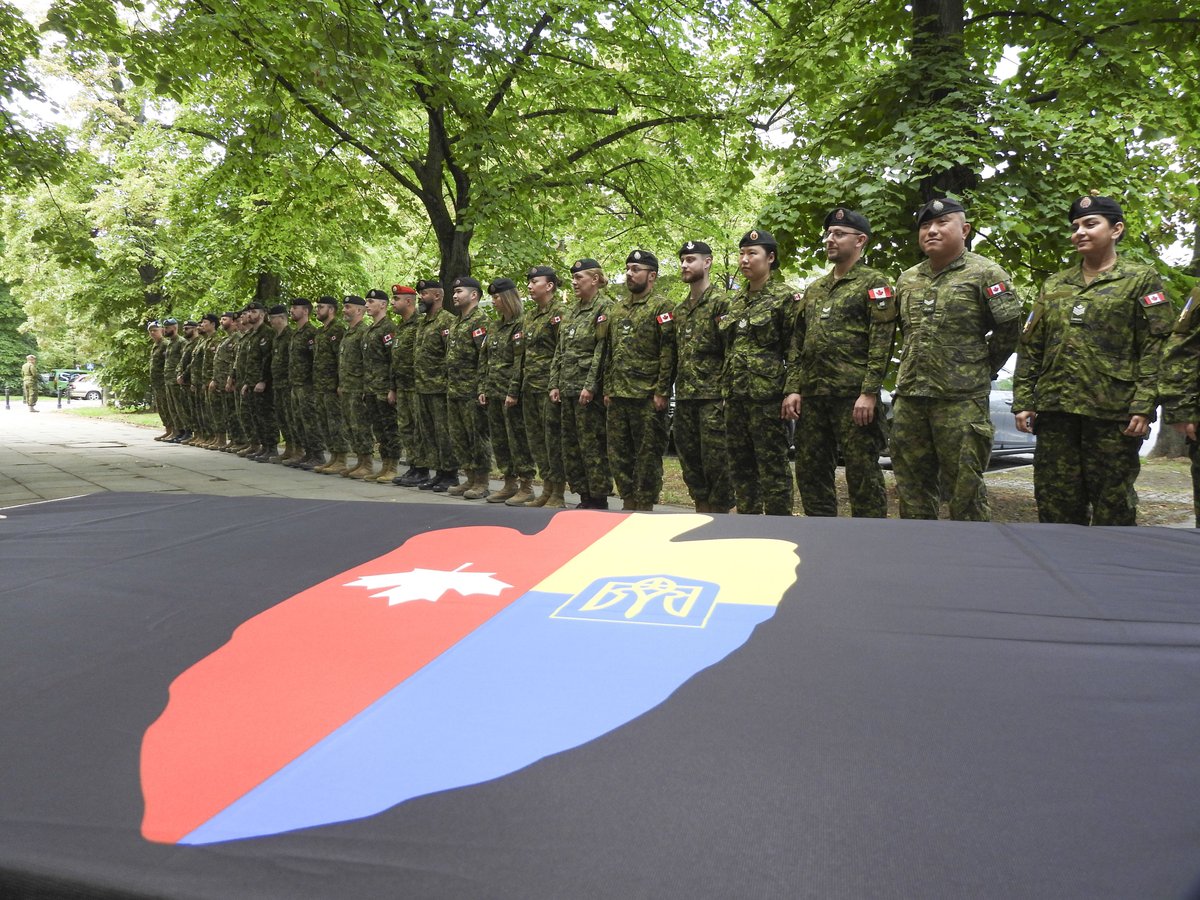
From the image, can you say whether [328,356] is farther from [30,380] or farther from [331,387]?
[30,380]

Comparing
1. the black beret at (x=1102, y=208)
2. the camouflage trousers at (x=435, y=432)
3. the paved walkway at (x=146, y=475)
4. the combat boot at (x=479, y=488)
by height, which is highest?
the black beret at (x=1102, y=208)

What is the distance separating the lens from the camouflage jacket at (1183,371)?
12.7ft

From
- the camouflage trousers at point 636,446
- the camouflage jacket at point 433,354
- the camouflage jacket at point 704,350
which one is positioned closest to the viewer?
the camouflage jacket at point 704,350

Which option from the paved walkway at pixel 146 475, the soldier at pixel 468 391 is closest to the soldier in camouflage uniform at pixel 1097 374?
the paved walkway at pixel 146 475

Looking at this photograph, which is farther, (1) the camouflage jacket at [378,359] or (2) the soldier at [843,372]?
(1) the camouflage jacket at [378,359]

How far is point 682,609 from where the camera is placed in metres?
1.58

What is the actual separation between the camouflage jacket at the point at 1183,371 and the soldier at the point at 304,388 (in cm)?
826

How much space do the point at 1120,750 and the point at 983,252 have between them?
6.41m

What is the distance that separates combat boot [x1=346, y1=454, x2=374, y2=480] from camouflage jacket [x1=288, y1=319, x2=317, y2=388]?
1383mm

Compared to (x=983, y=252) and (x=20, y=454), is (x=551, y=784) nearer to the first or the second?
(x=983, y=252)

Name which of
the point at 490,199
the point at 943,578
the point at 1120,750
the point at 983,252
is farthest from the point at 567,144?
the point at 1120,750

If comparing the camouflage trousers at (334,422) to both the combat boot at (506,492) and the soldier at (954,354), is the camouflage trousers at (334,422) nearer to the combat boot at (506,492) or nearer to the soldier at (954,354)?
the combat boot at (506,492)

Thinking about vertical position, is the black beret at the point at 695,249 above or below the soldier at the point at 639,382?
above

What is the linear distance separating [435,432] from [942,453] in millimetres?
5153
